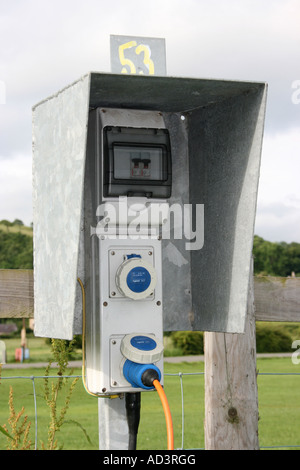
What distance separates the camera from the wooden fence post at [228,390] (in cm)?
289

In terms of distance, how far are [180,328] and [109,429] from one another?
1.68 ft

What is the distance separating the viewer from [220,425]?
2.89 m

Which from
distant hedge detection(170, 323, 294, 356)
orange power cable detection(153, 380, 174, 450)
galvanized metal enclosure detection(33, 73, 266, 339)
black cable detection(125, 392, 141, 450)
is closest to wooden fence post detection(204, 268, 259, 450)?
galvanized metal enclosure detection(33, 73, 266, 339)

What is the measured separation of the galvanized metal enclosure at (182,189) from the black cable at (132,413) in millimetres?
294

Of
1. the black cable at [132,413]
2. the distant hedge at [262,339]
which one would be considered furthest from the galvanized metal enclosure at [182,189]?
the distant hedge at [262,339]

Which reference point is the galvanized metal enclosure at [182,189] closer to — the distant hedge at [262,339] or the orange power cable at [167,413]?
the orange power cable at [167,413]

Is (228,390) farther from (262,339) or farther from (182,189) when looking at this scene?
(262,339)

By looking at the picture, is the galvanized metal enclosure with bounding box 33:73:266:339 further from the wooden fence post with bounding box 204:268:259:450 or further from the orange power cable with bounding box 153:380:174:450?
the wooden fence post with bounding box 204:268:259:450

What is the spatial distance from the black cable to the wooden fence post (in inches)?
31.5

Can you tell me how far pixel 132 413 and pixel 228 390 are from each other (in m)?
0.84

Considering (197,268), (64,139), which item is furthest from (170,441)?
(64,139)

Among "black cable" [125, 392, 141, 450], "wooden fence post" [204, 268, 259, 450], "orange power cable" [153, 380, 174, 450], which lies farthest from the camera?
"wooden fence post" [204, 268, 259, 450]

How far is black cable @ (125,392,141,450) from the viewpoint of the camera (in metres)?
2.13

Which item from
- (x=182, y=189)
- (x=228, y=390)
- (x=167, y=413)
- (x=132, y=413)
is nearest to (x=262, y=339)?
(x=228, y=390)
